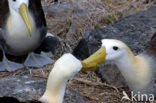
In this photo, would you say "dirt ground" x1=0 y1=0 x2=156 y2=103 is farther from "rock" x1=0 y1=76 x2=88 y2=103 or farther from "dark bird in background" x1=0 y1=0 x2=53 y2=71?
"rock" x1=0 y1=76 x2=88 y2=103

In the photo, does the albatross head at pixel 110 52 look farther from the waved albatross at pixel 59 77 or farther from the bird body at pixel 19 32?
the bird body at pixel 19 32

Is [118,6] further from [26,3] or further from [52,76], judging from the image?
[52,76]

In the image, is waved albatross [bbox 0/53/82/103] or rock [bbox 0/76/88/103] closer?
waved albatross [bbox 0/53/82/103]

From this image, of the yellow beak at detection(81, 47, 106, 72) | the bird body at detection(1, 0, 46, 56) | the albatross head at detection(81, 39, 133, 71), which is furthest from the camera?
the bird body at detection(1, 0, 46, 56)

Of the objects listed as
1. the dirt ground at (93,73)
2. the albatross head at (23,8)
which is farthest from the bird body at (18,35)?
the dirt ground at (93,73)

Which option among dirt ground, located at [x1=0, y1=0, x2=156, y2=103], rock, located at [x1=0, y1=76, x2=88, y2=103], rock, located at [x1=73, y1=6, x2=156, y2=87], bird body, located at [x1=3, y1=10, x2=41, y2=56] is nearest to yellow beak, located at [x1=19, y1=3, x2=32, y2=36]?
bird body, located at [x1=3, y1=10, x2=41, y2=56]

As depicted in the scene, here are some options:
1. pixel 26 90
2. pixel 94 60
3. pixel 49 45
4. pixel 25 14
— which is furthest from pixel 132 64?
pixel 49 45

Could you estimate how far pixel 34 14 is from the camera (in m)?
5.27

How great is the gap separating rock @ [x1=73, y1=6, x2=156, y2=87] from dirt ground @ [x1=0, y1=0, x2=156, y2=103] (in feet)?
0.53

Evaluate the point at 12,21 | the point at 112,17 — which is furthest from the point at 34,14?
the point at 112,17

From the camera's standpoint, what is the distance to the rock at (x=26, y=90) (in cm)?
344

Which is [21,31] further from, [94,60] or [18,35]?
[94,60]

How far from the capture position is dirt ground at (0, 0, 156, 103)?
4.43 metres

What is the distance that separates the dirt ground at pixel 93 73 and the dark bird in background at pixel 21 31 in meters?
0.20
